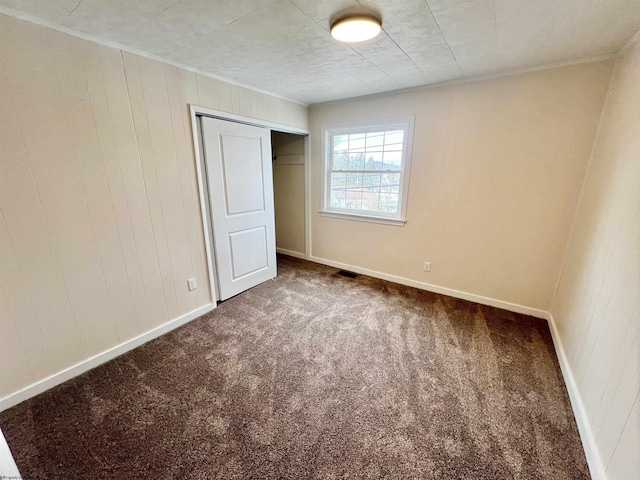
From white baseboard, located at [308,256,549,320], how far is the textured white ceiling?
7.04ft

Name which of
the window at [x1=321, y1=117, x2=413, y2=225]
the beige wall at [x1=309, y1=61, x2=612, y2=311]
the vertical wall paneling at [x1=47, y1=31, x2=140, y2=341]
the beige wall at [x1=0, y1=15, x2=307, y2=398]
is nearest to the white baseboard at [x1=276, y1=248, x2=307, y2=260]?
the window at [x1=321, y1=117, x2=413, y2=225]

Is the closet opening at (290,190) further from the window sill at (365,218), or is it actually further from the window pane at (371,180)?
the window pane at (371,180)

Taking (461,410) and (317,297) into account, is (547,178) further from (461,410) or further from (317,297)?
(317,297)

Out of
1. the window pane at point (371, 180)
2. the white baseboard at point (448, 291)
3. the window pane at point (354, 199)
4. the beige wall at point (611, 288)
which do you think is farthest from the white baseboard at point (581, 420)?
the window pane at point (354, 199)

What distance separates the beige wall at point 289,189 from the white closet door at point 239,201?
0.80m

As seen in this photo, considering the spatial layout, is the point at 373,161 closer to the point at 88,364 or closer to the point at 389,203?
the point at 389,203

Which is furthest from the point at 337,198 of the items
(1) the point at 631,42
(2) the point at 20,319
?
(2) the point at 20,319

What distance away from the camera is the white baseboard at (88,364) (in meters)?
1.59

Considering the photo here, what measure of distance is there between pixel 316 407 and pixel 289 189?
3.07 meters

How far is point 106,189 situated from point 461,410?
2.76 metres

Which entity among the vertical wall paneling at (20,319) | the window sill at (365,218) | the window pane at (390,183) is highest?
the window pane at (390,183)

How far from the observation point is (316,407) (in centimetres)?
156

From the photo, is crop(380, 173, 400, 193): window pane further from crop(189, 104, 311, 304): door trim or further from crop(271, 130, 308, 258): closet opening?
crop(189, 104, 311, 304): door trim

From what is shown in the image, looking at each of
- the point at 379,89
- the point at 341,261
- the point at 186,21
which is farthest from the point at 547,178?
the point at 186,21
